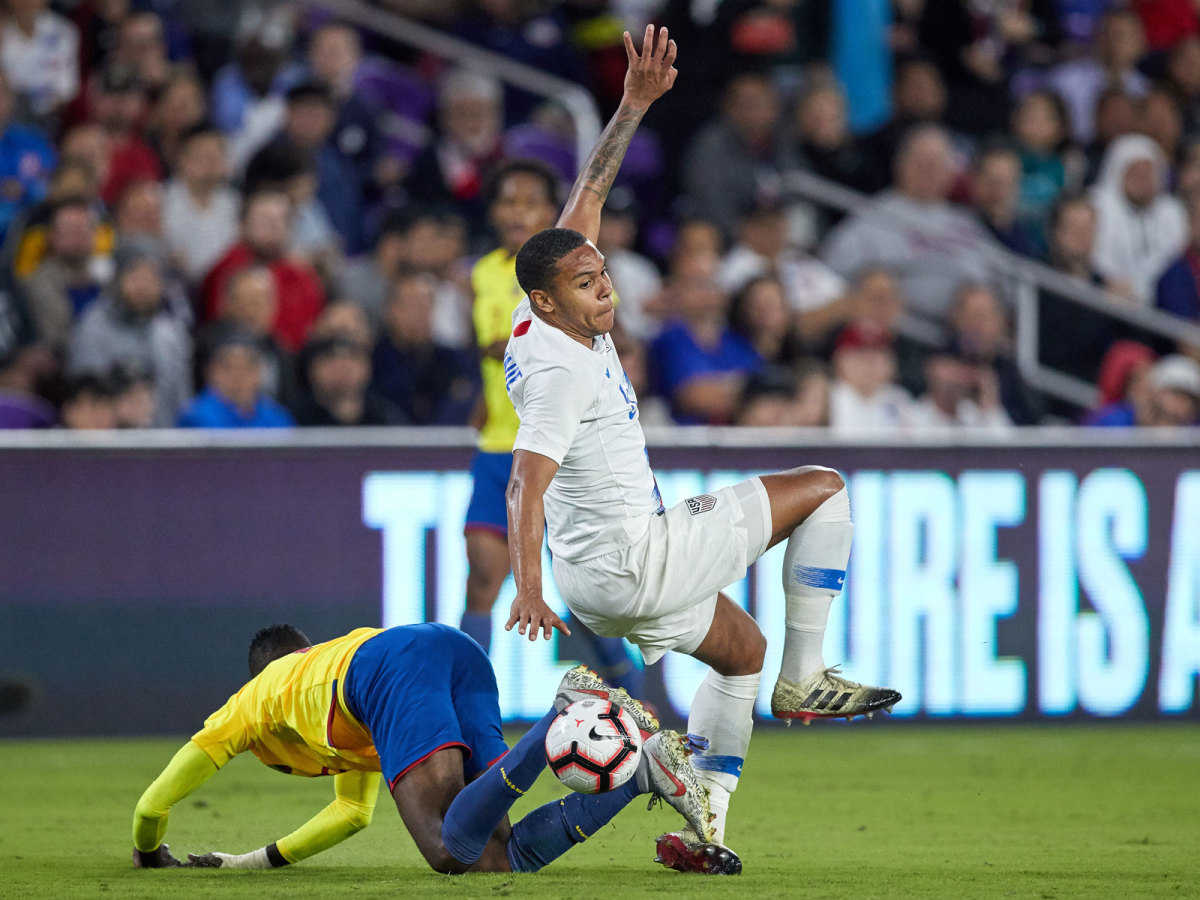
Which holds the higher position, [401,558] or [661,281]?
[661,281]

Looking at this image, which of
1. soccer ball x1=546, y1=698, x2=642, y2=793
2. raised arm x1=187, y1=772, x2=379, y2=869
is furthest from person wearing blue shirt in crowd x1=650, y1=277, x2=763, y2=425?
soccer ball x1=546, y1=698, x2=642, y2=793

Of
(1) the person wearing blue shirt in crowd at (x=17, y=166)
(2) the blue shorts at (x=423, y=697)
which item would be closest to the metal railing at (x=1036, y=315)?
(1) the person wearing blue shirt in crowd at (x=17, y=166)

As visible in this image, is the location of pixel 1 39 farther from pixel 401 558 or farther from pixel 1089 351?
pixel 1089 351

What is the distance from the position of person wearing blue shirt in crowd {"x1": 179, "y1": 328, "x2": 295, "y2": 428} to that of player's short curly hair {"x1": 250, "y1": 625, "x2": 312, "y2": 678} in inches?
157

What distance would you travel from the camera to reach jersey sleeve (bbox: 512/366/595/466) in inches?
190

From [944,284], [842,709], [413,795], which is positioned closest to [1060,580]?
[944,284]

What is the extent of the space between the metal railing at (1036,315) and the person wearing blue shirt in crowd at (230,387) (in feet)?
15.2

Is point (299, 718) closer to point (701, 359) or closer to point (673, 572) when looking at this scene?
point (673, 572)

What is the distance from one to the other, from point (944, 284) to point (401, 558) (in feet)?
16.0

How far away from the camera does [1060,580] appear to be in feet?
30.8

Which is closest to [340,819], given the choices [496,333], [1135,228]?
[496,333]

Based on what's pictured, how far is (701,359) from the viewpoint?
35.0 feet

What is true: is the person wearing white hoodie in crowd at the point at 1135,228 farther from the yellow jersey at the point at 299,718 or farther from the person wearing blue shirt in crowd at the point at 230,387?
the yellow jersey at the point at 299,718

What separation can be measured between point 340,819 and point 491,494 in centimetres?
222
